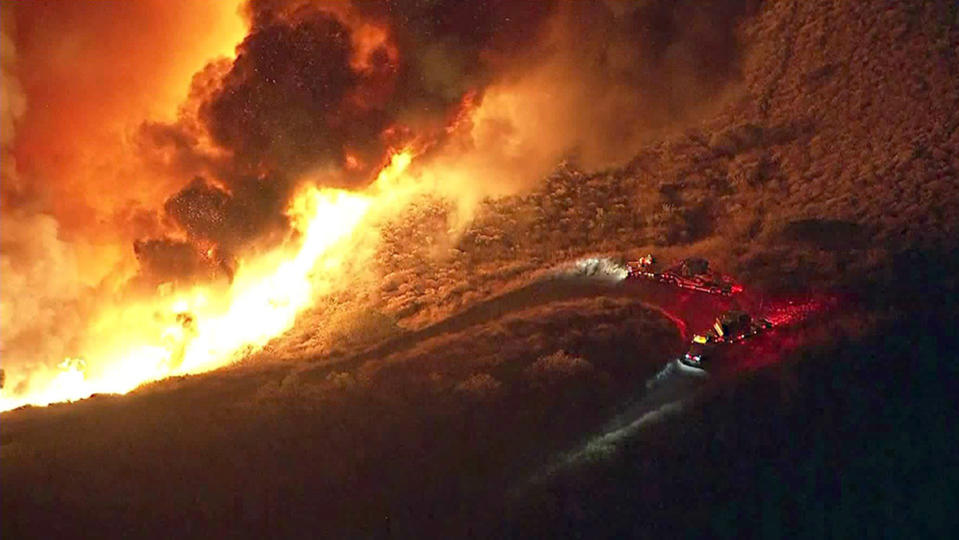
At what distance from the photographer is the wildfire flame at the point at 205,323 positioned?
110ft

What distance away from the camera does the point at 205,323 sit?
116ft

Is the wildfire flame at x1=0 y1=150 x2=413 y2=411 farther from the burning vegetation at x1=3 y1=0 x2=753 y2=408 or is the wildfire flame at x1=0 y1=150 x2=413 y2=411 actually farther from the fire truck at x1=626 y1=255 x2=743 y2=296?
the fire truck at x1=626 y1=255 x2=743 y2=296

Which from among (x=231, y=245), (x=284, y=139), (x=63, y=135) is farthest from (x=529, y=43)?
(x=63, y=135)

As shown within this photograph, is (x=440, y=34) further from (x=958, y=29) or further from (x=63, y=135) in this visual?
(x=958, y=29)

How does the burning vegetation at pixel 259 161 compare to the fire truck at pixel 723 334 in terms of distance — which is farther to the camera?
the burning vegetation at pixel 259 161

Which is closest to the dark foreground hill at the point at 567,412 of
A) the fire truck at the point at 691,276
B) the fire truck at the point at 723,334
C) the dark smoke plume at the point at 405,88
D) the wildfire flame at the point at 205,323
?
the fire truck at the point at 723,334

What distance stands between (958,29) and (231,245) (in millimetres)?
36396

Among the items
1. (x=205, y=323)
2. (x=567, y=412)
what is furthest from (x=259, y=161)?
(x=567, y=412)

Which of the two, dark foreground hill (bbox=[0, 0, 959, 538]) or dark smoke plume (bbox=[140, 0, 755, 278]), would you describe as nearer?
dark foreground hill (bbox=[0, 0, 959, 538])

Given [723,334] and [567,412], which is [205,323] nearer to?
[567,412]

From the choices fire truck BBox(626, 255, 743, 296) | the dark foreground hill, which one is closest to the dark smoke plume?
the dark foreground hill

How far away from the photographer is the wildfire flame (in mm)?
33625

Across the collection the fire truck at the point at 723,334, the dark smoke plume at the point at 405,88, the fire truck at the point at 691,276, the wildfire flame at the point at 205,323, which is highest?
the dark smoke plume at the point at 405,88

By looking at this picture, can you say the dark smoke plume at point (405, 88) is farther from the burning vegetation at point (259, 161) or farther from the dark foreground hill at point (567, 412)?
the dark foreground hill at point (567, 412)
